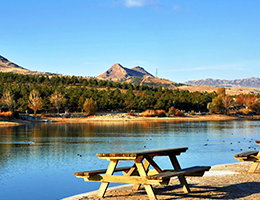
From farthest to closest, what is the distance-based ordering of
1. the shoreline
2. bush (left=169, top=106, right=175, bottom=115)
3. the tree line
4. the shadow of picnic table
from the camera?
bush (left=169, top=106, right=175, bottom=115), the tree line, the shoreline, the shadow of picnic table

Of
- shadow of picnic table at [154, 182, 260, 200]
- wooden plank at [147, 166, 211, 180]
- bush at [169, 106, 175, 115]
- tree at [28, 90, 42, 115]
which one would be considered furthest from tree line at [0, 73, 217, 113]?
wooden plank at [147, 166, 211, 180]

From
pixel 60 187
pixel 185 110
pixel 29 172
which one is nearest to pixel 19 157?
pixel 29 172

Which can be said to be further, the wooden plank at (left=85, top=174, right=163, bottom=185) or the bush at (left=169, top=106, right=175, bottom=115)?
the bush at (left=169, top=106, right=175, bottom=115)

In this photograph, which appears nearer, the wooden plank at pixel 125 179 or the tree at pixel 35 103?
the wooden plank at pixel 125 179

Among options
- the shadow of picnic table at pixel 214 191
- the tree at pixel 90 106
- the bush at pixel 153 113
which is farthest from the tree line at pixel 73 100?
the shadow of picnic table at pixel 214 191

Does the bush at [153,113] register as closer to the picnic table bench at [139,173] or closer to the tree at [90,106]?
the tree at [90,106]

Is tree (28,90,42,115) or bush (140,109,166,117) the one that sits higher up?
tree (28,90,42,115)

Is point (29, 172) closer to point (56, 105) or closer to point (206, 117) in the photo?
point (56, 105)

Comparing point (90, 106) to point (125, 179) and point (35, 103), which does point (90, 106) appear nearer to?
point (35, 103)

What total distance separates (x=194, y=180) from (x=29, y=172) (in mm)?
9481

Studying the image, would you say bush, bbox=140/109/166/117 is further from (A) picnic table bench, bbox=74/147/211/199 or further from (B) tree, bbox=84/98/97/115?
(A) picnic table bench, bbox=74/147/211/199

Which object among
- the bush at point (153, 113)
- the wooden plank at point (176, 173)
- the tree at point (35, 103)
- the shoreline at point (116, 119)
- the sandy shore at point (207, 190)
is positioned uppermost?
the tree at point (35, 103)

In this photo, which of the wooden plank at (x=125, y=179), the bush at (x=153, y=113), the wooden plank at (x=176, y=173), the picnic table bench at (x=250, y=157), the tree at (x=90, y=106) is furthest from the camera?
the bush at (x=153, y=113)

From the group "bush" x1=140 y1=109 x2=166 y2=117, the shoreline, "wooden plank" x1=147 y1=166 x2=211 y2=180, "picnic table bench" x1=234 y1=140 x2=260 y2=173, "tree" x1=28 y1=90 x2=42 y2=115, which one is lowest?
the shoreline
